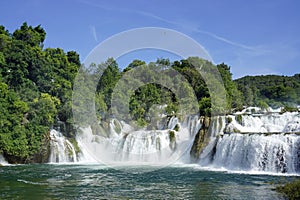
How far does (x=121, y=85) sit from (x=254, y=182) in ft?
76.0

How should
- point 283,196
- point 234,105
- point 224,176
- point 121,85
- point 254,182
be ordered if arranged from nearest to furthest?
point 283,196, point 254,182, point 224,176, point 121,85, point 234,105

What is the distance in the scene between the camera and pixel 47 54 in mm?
31328

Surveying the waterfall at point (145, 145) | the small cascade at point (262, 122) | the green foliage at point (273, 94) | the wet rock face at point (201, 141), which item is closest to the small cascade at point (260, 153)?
the wet rock face at point (201, 141)

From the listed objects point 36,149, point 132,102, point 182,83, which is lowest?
point 36,149

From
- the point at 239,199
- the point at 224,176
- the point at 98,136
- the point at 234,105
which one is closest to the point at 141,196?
the point at 239,199

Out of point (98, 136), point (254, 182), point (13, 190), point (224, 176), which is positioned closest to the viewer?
point (13, 190)

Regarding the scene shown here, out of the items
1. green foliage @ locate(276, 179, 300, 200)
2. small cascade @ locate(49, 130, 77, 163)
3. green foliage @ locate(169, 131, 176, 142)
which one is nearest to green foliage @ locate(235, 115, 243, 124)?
green foliage @ locate(169, 131, 176, 142)

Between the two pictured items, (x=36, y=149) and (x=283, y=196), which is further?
(x=36, y=149)

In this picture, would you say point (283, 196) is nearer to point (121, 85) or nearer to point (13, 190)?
point (13, 190)

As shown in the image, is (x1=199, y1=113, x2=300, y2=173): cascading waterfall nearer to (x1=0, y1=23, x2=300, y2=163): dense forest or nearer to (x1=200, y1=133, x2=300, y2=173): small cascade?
(x1=200, y1=133, x2=300, y2=173): small cascade

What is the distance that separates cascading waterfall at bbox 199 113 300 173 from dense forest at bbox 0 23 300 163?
6977mm

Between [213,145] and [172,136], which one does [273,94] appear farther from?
[213,145]

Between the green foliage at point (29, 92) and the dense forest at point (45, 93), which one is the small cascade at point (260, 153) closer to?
the dense forest at point (45, 93)

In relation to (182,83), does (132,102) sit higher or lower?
lower
